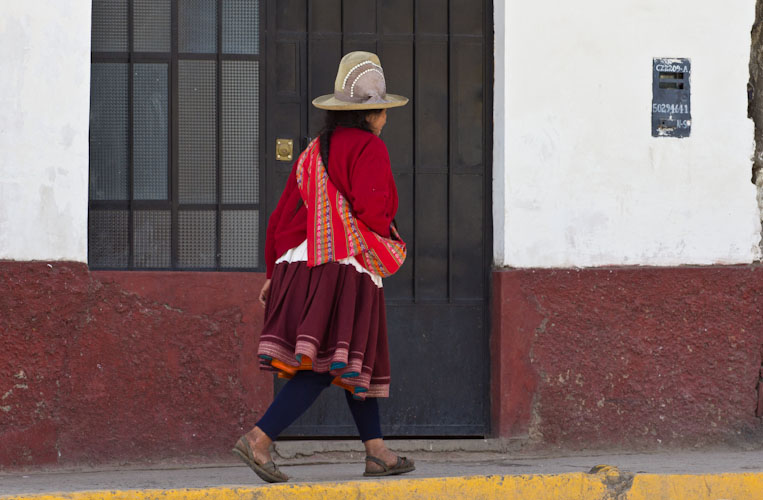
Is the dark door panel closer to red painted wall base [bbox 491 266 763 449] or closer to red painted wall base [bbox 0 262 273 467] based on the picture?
red painted wall base [bbox 491 266 763 449]

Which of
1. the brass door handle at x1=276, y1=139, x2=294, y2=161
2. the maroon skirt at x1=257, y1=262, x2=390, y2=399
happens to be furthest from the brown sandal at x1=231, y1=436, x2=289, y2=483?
the brass door handle at x1=276, y1=139, x2=294, y2=161

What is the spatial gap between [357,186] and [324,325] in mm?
543

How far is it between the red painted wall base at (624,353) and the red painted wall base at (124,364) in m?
1.26

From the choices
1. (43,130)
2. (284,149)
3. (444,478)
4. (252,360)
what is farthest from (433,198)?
(43,130)

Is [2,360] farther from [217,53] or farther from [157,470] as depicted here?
[217,53]

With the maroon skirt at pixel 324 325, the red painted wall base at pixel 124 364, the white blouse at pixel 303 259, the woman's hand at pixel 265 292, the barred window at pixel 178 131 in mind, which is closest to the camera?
the maroon skirt at pixel 324 325

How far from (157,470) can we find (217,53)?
205 cm

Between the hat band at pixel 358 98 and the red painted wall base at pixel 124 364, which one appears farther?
the red painted wall base at pixel 124 364

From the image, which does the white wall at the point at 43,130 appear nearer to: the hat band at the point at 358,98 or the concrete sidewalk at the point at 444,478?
the concrete sidewalk at the point at 444,478

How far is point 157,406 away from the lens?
5.57m

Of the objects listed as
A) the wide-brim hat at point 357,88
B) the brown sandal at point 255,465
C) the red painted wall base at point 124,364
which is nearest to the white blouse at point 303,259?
the wide-brim hat at point 357,88

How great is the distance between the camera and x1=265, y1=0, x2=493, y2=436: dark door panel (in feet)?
19.3

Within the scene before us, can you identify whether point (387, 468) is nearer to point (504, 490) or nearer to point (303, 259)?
point (504, 490)

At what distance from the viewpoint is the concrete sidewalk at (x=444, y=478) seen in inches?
176
